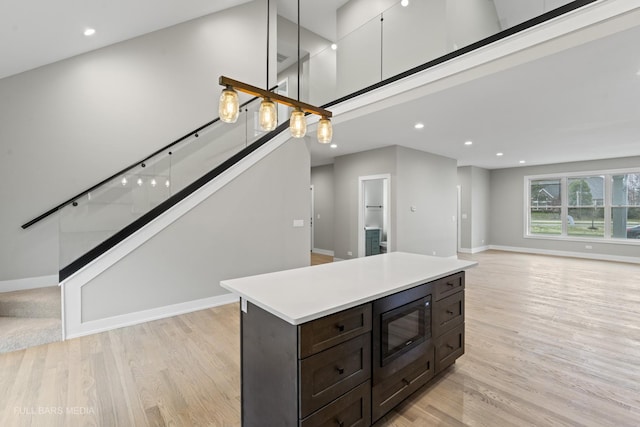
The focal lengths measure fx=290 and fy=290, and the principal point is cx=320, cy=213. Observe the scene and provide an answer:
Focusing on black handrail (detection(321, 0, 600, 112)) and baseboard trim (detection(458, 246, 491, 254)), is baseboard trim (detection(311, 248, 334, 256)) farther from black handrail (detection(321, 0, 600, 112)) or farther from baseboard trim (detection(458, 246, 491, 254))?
black handrail (detection(321, 0, 600, 112))

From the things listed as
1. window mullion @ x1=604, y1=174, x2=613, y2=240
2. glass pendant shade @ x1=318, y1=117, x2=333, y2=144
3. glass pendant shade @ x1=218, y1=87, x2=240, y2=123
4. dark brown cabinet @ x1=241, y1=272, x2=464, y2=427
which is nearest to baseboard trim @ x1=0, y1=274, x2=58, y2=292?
dark brown cabinet @ x1=241, y1=272, x2=464, y2=427

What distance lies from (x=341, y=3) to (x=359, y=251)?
5.62 m

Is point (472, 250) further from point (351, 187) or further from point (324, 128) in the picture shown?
point (324, 128)

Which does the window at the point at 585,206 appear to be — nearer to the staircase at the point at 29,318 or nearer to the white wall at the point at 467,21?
the white wall at the point at 467,21

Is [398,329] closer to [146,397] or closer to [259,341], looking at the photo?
[259,341]

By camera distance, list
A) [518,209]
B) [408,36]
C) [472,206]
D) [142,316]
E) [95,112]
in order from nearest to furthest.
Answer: [142,316], [95,112], [408,36], [472,206], [518,209]

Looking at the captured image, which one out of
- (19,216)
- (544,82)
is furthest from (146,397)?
(544,82)

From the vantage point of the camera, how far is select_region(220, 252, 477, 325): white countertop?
4.84ft

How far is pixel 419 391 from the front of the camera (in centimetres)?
221

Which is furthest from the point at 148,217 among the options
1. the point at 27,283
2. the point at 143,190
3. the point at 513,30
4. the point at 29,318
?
the point at 513,30

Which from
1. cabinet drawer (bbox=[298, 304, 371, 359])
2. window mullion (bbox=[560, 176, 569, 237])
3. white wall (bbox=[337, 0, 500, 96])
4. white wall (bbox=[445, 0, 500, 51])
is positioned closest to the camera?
cabinet drawer (bbox=[298, 304, 371, 359])

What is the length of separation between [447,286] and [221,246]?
307 cm

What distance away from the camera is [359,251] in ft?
22.4

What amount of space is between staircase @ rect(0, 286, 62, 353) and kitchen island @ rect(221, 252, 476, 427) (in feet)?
8.66
